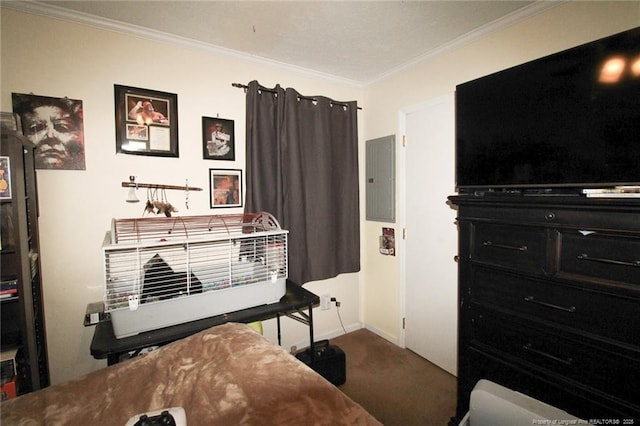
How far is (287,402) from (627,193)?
1570 mm

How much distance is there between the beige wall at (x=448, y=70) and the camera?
162 cm

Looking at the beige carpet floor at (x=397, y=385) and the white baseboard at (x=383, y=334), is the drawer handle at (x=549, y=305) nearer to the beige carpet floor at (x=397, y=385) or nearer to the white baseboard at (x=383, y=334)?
the beige carpet floor at (x=397, y=385)

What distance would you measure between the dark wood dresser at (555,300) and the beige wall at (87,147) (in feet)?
6.69

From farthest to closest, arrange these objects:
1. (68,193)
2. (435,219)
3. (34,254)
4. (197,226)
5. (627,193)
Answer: (435,219) → (197,226) → (68,193) → (34,254) → (627,193)

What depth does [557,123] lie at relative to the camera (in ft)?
4.86

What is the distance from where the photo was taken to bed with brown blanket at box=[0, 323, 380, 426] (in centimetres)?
85

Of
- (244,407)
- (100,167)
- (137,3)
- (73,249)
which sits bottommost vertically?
(244,407)

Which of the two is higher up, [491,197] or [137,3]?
[137,3]

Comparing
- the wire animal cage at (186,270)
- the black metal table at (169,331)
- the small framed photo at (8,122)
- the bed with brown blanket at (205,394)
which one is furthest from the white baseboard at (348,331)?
the small framed photo at (8,122)

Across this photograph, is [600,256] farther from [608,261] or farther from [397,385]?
[397,385]

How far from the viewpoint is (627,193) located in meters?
1.20

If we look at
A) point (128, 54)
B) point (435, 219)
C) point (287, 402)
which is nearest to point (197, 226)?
point (128, 54)

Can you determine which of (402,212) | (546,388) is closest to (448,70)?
(402,212)

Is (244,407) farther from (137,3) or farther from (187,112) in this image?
(137,3)
